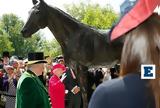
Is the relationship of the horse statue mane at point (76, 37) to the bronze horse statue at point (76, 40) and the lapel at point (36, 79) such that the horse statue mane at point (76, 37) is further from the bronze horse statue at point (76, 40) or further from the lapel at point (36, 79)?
the lapel at point (36, 79)

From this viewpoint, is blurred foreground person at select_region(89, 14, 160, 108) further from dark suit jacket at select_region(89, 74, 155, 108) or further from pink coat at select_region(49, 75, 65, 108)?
pink coat at select_region(49, 75, 65, 108)

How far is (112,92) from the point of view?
1536 millimetres

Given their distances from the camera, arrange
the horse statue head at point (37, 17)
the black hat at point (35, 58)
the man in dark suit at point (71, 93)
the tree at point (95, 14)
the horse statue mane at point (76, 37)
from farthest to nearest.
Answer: the tree at point (95, 14), the man in dark suit at point (71, 93), the horse statue head at point (37, 17), the horse statue mane at point (76, 37), the black hat at point (35, 58)

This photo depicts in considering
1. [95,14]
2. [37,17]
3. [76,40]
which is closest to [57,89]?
[76,40]

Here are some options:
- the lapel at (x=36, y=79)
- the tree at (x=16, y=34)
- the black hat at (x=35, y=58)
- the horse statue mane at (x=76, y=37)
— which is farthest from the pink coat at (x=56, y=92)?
the tree at (x=16, y=34)

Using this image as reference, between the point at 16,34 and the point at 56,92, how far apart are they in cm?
7264

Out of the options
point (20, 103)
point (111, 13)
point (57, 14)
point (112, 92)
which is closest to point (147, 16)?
point (112, 92)

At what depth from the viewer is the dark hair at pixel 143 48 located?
1.56 meters

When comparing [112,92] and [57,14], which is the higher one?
[57,14]

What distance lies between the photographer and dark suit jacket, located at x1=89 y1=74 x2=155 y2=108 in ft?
5.04

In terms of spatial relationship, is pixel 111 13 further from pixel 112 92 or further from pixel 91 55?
pixel 112 92

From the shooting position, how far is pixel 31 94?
479cm

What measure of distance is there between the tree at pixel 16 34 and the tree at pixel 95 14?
26.2 metres

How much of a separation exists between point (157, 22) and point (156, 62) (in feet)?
0.54
